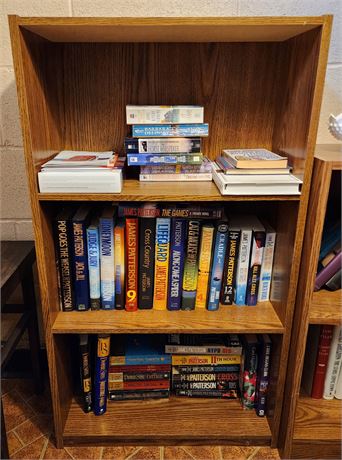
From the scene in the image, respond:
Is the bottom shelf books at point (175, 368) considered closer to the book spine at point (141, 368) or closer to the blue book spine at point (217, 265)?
the book spine at point (141, 368)

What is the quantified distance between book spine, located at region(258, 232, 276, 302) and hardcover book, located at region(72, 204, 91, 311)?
1.71ft

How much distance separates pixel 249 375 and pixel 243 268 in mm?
381

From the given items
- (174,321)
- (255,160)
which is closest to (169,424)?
(174,321)

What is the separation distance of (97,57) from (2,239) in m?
0.70

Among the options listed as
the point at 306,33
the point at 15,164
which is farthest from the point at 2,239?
the point at 306,33

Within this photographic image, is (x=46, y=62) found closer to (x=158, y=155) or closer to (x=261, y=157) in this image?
(x=158, y=155)

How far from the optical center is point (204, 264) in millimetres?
1146

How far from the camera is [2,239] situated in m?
1.38

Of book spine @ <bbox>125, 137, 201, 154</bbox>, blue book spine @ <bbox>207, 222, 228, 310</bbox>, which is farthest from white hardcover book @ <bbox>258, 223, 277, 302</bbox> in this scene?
book spine @ <bbox>125, 137, 201, 154</bbox>

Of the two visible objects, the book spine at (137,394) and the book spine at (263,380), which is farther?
the book spine at (137,394)

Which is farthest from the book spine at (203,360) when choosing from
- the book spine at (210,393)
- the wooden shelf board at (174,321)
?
the wooden shelf board at (174,321)

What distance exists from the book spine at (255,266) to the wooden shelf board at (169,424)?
15.8 inches

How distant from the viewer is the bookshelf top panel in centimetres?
84

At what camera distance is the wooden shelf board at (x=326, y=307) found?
104 centimetres
